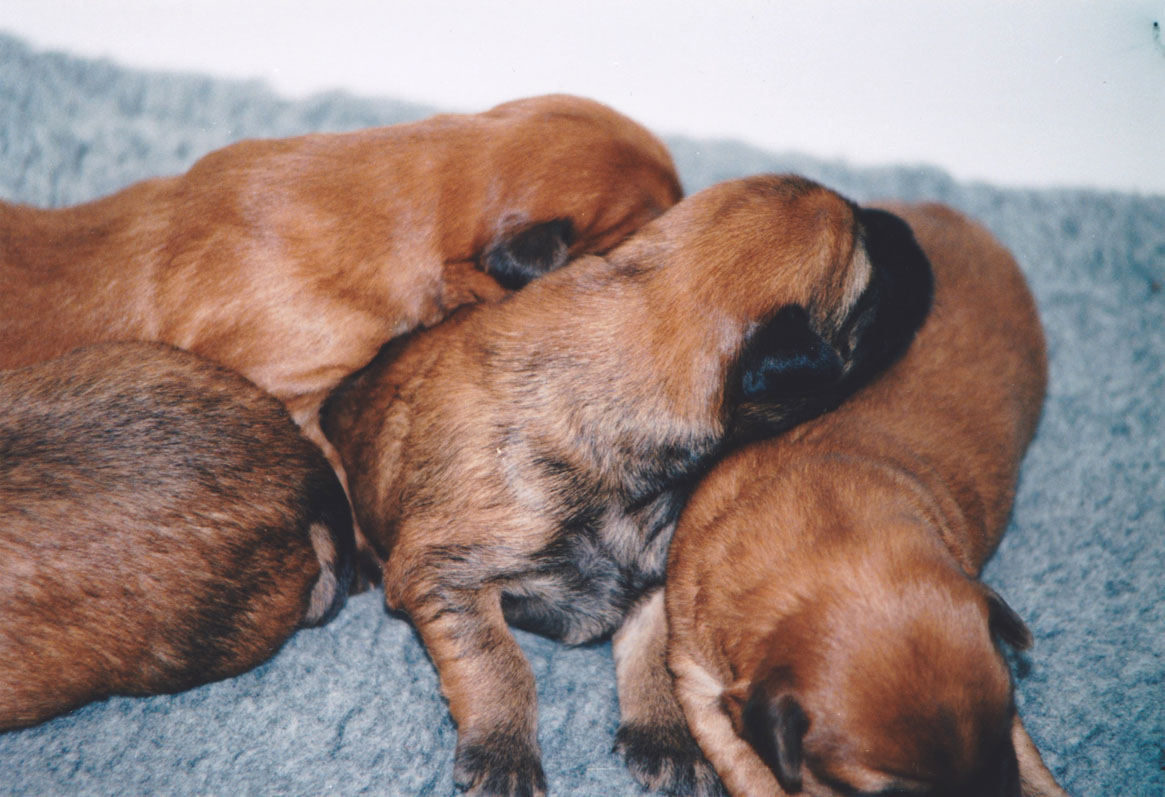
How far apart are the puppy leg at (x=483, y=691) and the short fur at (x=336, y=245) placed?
842mm

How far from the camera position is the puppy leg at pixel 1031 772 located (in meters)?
2.40

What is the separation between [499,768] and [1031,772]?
1323mm

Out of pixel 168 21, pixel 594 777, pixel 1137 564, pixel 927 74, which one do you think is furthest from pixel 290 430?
pixel 927 74

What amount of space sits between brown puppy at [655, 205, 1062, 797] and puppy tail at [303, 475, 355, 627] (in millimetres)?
930

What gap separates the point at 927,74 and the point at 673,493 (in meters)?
2.44

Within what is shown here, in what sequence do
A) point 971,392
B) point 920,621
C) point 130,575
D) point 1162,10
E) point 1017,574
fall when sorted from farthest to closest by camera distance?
1. point 1162,10
2. point 1017,574
3. point 971,392
4. point 130,575
5. point 920,621

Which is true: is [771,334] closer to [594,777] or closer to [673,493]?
[673,493]

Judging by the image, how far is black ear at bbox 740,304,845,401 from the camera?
2.25 m

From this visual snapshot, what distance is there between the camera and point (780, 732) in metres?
1.86

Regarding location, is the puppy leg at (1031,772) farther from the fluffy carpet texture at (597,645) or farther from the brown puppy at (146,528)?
the brown puppy at (146,528)

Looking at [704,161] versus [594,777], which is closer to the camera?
[594,777]

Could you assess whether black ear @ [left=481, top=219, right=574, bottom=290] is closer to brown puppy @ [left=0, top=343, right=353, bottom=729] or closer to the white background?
brown puppy @ [left=0, top=343, right=353, bottom=729]

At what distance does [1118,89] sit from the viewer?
3.98m

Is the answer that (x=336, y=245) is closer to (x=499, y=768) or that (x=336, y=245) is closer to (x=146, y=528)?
(x=146, y=528)
